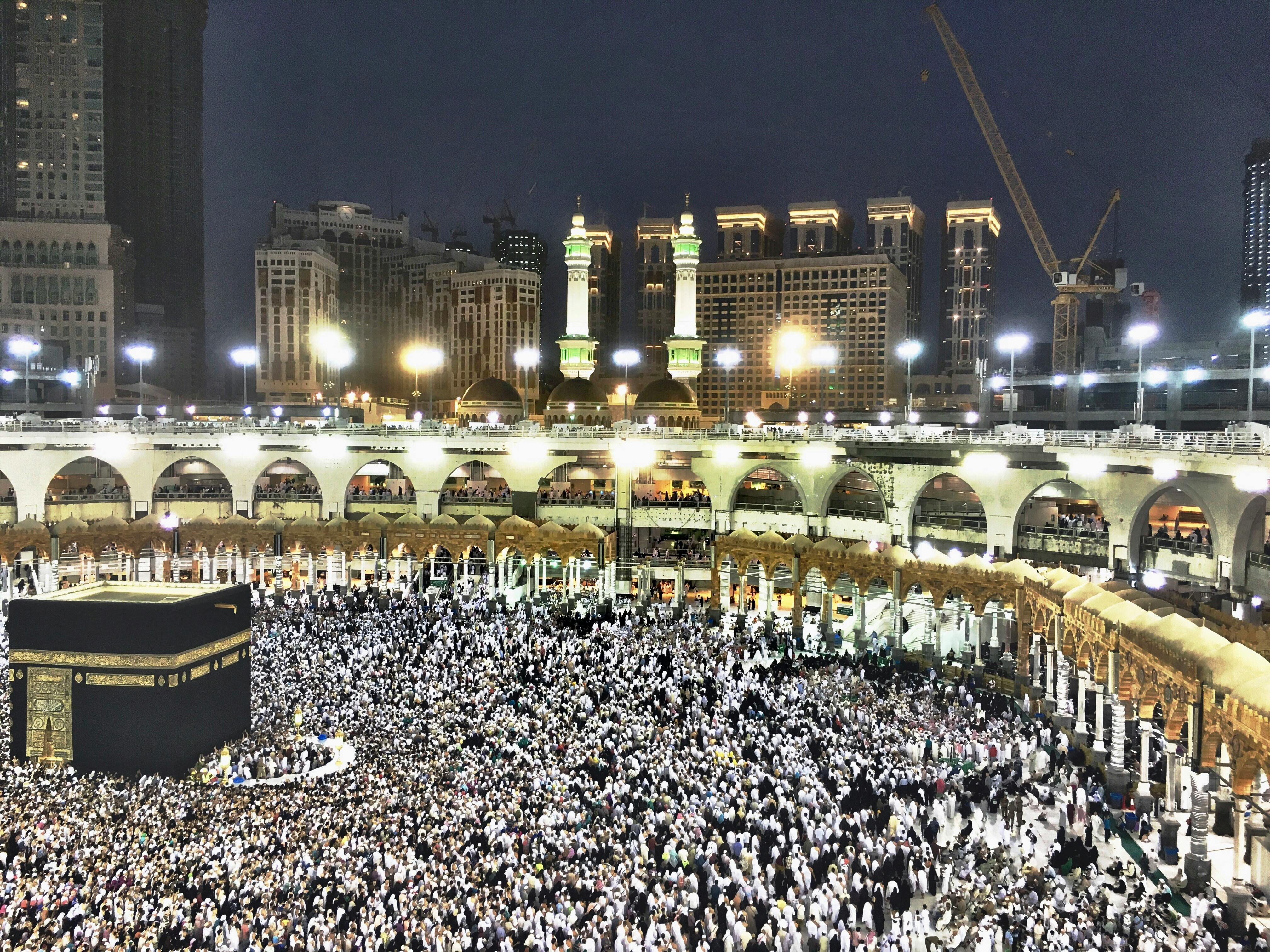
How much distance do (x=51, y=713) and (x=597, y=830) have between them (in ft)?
38.6

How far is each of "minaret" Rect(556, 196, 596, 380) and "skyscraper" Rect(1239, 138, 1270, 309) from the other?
85450 mm

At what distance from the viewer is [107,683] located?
1891 cm

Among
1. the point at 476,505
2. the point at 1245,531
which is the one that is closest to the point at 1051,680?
the point at 1245,531

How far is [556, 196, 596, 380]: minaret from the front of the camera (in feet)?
216

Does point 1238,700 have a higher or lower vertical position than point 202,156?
lower

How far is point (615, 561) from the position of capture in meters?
36.7

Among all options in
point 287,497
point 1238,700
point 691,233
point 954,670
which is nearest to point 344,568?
point 287,497

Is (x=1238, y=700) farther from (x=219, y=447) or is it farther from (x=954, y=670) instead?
(x=219, y=447)

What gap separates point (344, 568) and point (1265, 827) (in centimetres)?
2962

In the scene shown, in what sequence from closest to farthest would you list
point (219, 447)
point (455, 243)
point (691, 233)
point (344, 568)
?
point (344, 568) → point (219, 447) → point (691, 233) → point (455, 243)

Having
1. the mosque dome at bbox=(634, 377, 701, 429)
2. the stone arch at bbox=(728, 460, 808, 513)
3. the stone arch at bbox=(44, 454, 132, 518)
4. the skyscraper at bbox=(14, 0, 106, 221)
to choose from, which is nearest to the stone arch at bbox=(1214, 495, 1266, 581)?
the stone arch at bbox=(728, 460, 808, 513)

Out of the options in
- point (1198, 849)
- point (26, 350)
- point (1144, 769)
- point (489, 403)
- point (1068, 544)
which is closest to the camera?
point (1198, 849)

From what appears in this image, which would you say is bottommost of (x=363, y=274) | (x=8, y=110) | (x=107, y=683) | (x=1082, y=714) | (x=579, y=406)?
(x=1082, y=714)

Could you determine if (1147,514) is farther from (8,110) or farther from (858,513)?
(8,110)
